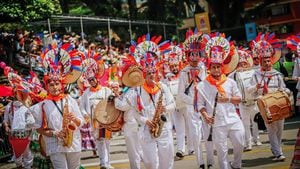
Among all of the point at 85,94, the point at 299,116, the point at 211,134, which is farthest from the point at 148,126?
the point at 299,116

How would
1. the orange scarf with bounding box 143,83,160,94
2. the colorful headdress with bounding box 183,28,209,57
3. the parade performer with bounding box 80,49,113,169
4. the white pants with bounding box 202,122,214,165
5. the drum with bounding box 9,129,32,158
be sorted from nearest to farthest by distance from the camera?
the orange scarf with bounding box 143,83,160,94 < the white pants with bounding box 202,122,214,165 < the colorful headdress with bounding box 183,28,209,57 < the parade performer with bounding box 80,49,113,169 < the drum with bounding box 9,129,32,158

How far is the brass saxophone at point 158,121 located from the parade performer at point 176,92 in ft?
10.2

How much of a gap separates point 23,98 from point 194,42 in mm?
3968

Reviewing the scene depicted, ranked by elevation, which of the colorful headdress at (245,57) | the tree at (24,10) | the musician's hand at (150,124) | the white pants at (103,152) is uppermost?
the tree at (24,10)

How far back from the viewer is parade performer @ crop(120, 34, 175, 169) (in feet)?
27.0

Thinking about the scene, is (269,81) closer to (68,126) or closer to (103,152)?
(103,152)

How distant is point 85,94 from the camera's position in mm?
11625

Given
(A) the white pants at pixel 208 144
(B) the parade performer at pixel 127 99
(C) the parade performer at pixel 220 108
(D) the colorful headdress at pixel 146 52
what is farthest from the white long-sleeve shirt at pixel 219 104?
(B) the parade performer at pixel 127 99

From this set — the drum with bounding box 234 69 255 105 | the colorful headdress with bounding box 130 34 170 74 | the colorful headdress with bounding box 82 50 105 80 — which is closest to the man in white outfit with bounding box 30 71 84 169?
the colorful headdress with bounding box 130 34 170 74

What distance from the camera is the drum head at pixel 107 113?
959 cm

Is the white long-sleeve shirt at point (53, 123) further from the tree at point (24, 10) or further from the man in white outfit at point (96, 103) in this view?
the tree at point (24, 10)

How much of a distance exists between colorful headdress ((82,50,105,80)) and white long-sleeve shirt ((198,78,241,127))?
322cm

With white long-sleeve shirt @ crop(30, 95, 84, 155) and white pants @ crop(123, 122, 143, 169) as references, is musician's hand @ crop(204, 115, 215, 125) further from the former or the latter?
white long-sleeve shirt @ crop(30, 95, 84, 155)

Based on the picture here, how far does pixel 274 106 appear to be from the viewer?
957 centimetres
